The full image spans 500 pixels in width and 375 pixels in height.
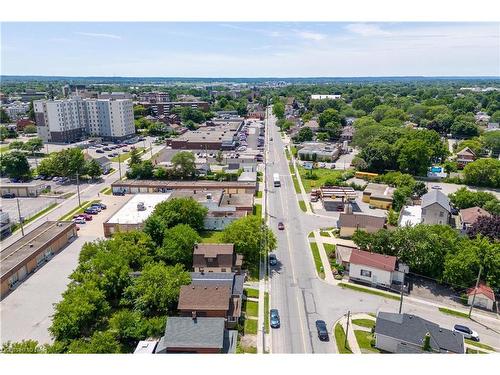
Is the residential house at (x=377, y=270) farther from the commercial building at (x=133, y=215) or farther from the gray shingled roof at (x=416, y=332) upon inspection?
the commercial building at (x=133, y=215)

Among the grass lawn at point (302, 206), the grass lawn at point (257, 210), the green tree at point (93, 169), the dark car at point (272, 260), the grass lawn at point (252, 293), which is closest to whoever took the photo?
the grass lawn at point (252, 293)

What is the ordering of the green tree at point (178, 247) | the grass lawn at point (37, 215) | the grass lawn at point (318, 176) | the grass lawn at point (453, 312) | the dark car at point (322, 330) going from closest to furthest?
1. the dark car at point (322, 330)
2. the grass lawn at point (453, 312)
3. the green tree at point (178, 247)
4. the grass lawn at point (37, 215)
5. the grass lawn at point (318, 176)

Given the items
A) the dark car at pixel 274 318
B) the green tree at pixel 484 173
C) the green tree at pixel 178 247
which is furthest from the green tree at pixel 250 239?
the green tree at pixel 484 173

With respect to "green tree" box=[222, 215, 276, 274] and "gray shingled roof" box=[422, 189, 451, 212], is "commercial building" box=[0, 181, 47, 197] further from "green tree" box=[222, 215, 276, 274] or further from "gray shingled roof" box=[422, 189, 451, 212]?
"gray shingled roof" box=[422, 189, 451, 212]

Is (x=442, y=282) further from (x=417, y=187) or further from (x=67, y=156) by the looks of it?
(x=67, y=156)

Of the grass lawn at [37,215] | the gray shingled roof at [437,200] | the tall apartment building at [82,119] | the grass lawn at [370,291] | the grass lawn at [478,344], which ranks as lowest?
the grass lawn at [478,344]

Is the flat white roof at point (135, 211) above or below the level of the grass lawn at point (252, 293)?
above

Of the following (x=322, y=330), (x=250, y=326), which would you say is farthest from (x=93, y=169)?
(x=322, y=330)

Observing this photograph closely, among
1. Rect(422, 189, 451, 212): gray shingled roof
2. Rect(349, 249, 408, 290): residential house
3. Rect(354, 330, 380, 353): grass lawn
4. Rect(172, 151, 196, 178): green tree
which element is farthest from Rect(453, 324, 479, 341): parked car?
Rect(172, 151, 196, 178): green tree
